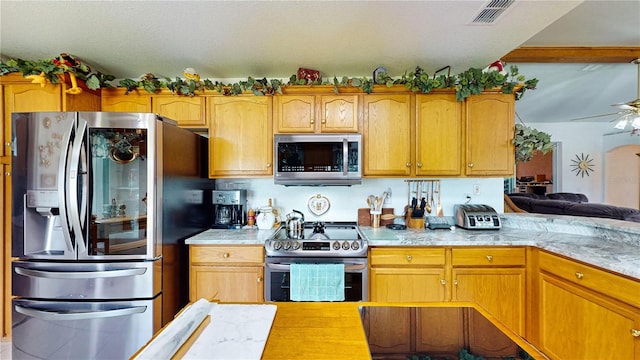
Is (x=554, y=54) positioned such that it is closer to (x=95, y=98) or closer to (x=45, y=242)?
(x=95, y=98)

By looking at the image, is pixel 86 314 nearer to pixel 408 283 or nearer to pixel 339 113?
pixel 408 283

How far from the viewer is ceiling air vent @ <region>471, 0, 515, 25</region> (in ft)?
5.30

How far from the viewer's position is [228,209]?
101 inches

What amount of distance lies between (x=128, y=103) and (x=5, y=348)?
2.19 metres

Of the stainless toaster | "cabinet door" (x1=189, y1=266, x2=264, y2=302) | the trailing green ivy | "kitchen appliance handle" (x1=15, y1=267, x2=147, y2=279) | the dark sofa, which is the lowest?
"cabinet door" (x1=189, y1=266, x2=264, y2=302)

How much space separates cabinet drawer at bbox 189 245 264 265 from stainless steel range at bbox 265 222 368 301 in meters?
0.11

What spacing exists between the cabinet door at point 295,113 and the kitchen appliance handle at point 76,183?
1.36 meters

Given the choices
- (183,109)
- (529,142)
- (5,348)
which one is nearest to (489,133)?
(529,142)

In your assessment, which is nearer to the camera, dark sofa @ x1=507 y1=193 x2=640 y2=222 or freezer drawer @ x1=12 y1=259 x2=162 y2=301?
freezer drawer @ x1=12 y1=259 x2=162 y2=301

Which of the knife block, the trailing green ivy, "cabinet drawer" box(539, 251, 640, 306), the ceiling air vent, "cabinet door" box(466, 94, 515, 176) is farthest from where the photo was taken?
the knife block

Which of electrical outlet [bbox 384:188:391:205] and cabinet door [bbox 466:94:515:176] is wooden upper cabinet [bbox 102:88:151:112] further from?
cabinet door [bbox 466:94:515:176]

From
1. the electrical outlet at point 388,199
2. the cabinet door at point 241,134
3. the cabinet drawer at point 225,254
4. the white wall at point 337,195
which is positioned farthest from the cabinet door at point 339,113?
the cabinet drawer at point 225,254

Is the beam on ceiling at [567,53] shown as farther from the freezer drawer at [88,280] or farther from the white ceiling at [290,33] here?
the freezer drawer at [88,280]

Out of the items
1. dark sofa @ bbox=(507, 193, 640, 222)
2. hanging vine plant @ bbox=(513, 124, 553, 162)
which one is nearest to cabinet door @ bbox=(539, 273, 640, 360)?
hanging vine plant @ bbox=(513, 124, 553, 162)
